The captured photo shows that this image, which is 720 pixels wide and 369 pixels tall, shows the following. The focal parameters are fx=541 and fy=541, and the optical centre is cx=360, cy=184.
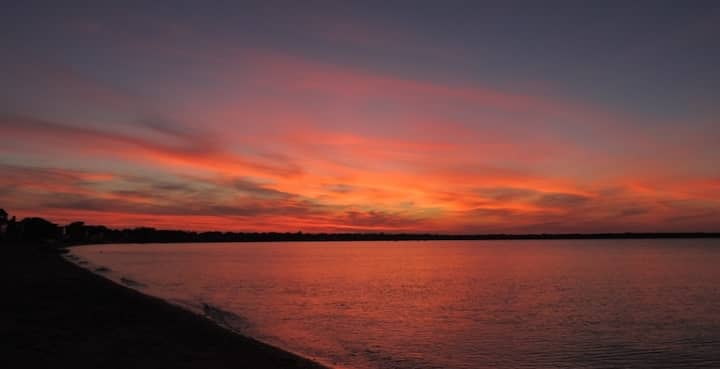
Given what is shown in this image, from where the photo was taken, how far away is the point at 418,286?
193 feet

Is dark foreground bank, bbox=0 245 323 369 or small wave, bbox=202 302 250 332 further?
small wave, bbox=202 302 250 332

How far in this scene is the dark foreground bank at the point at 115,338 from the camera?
16688mm

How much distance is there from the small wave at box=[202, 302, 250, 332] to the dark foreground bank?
6.27ft

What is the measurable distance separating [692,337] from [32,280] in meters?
44.9

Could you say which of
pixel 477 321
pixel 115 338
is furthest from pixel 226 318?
pixel 477 321

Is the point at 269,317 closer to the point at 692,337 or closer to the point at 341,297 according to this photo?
the point at 341,297

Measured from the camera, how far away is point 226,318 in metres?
33.0

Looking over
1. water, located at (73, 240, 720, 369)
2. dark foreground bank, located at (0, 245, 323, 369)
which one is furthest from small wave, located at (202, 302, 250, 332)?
dark foreground bank, located at (0, 245, 323, 369)

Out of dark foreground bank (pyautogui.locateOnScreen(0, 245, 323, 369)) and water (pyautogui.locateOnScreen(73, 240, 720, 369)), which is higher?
dark foreground bank (pyautogui.locateOnScreen(0, 245, 323, 369))

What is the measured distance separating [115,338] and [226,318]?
507 inches

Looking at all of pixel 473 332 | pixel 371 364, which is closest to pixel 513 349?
pixel 473 332

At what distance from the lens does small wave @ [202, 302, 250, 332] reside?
29594mm

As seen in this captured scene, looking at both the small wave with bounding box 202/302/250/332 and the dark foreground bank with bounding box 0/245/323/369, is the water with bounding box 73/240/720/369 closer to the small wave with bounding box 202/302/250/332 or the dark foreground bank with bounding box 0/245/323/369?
the small wave with bounding box 202/302/250/332

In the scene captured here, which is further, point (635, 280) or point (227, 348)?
point (635, 280)
